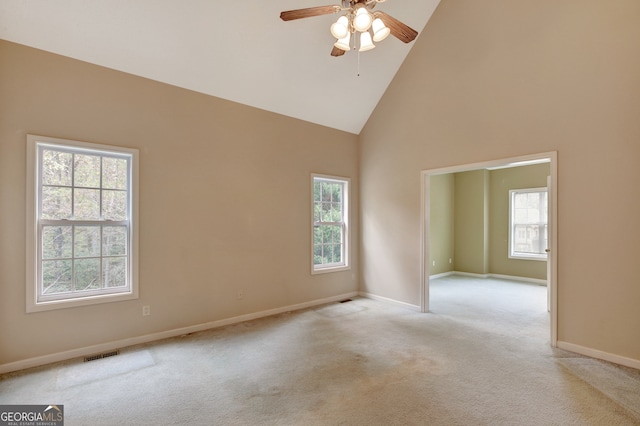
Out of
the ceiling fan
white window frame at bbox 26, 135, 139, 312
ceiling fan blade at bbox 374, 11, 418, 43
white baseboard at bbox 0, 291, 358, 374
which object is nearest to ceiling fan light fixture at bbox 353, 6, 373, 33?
the ceiling fan

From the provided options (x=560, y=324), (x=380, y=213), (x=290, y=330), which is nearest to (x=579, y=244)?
(x=560, y=324)

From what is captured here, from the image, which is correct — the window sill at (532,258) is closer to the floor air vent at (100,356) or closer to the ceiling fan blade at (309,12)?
the ceiling fan blade at (309,12)

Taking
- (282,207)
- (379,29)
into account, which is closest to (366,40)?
→ (379,29)

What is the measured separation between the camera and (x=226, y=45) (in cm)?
346

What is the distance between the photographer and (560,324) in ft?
10.6

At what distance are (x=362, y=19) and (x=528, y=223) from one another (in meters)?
6.71

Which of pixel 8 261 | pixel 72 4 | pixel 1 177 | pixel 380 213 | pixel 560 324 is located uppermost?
pixel 72 4

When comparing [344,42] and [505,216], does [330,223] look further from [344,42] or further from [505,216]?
[505,216]

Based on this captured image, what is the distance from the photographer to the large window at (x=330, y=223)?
16.8 ft

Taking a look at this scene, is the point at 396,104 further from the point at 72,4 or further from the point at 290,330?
the point at 72,4

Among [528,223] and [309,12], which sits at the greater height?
[309,12]

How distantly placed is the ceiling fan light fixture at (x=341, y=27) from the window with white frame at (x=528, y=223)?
20.9 feet

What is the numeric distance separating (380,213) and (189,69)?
350 cm

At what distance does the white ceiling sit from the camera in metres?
2.79
